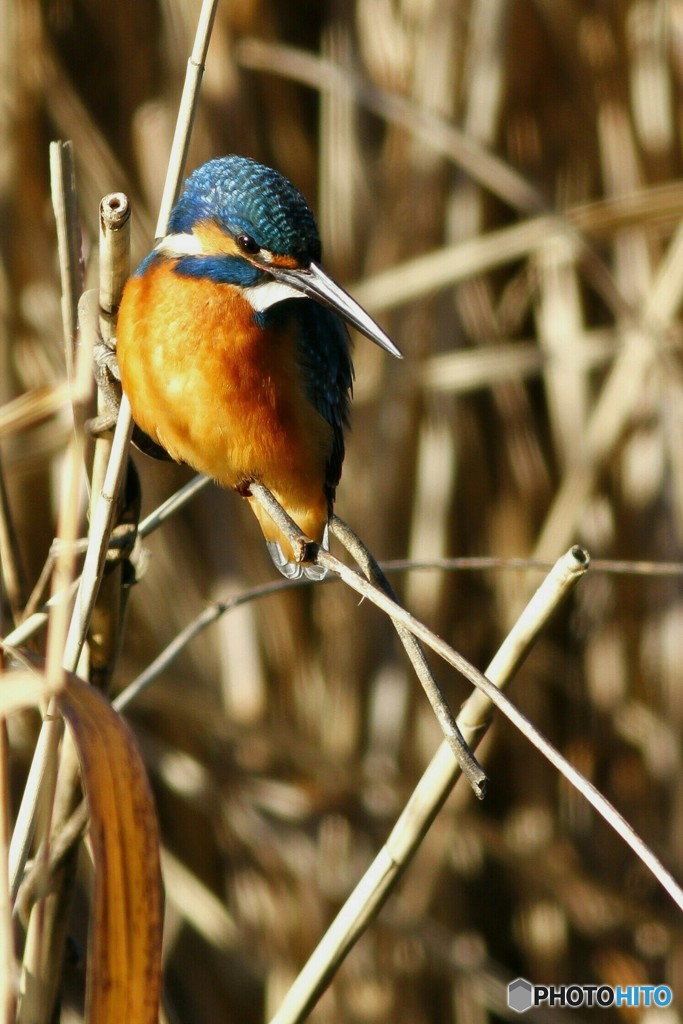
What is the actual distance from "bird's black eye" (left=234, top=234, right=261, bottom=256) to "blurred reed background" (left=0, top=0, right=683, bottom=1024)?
28.2 inches

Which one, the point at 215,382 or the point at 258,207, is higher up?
the point at 258,207

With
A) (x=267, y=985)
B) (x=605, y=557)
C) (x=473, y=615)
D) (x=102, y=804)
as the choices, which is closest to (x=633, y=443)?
(x=605, y=557)

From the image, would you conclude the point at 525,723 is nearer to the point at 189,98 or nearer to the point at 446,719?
the point at 446,719

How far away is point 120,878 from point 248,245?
77 cm

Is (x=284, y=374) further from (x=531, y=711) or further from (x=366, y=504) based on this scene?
(x=531, y=711)

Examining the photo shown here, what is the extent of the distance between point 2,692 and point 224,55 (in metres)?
1.60

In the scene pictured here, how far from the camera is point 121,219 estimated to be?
0.90 metres

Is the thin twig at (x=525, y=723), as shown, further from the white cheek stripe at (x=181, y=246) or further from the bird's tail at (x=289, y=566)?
the white cheek stripe at (x=181, y=246)

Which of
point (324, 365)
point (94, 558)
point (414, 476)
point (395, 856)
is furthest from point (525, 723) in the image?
point (414, 476)

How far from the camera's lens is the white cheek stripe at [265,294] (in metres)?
1.22

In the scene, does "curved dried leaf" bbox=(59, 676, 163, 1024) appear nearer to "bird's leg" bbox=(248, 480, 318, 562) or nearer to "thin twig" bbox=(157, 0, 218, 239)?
"bird's leg" bbox=(248, 480, 318, 562)

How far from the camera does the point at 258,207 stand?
121 cm

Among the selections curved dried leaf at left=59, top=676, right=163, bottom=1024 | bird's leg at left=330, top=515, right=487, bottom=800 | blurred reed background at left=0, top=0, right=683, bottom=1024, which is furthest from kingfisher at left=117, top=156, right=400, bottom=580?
blurred reed background at left=0, top=0, right=683, bottom=1024

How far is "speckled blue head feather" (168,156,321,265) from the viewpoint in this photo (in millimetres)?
1192
